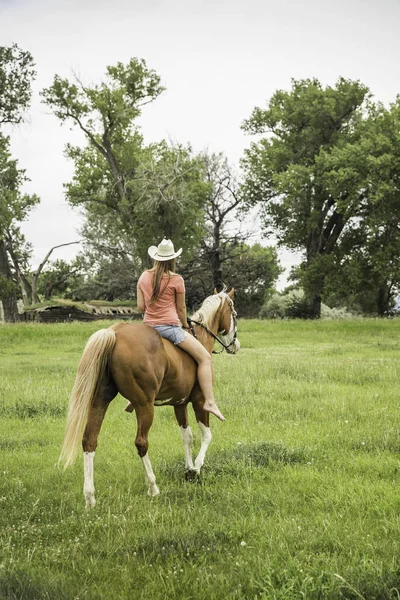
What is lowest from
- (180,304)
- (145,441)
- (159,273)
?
(145,441)

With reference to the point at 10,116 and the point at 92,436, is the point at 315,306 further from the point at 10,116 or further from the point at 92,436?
the point at 92,436

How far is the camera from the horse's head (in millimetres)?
8523

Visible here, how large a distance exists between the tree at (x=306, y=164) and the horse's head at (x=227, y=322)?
104 feet

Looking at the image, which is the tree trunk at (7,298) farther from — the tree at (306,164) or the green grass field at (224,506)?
the green grass field at (224,506)

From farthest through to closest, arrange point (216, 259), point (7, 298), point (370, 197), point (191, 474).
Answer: point (216, 259), point (7, 298), point (370, 197), point (191, 474)

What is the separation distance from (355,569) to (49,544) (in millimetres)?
2580

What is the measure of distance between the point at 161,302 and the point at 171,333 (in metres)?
0.41

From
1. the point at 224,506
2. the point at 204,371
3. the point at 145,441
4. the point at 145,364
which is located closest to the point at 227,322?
the point at 204,371

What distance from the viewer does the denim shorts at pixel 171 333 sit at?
6934mm

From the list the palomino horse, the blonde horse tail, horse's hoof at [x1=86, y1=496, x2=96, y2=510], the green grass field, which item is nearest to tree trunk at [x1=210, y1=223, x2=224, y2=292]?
the green grass field

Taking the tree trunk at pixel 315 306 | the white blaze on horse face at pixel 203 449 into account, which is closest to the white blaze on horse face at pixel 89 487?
the white blaze on horse face at pixel 203 449

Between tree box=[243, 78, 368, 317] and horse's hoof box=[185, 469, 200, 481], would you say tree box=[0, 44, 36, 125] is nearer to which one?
tree box=[243, 78, 368, 317]

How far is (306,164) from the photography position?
40.6m

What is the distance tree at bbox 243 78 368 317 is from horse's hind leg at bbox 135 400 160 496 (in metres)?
34.3
